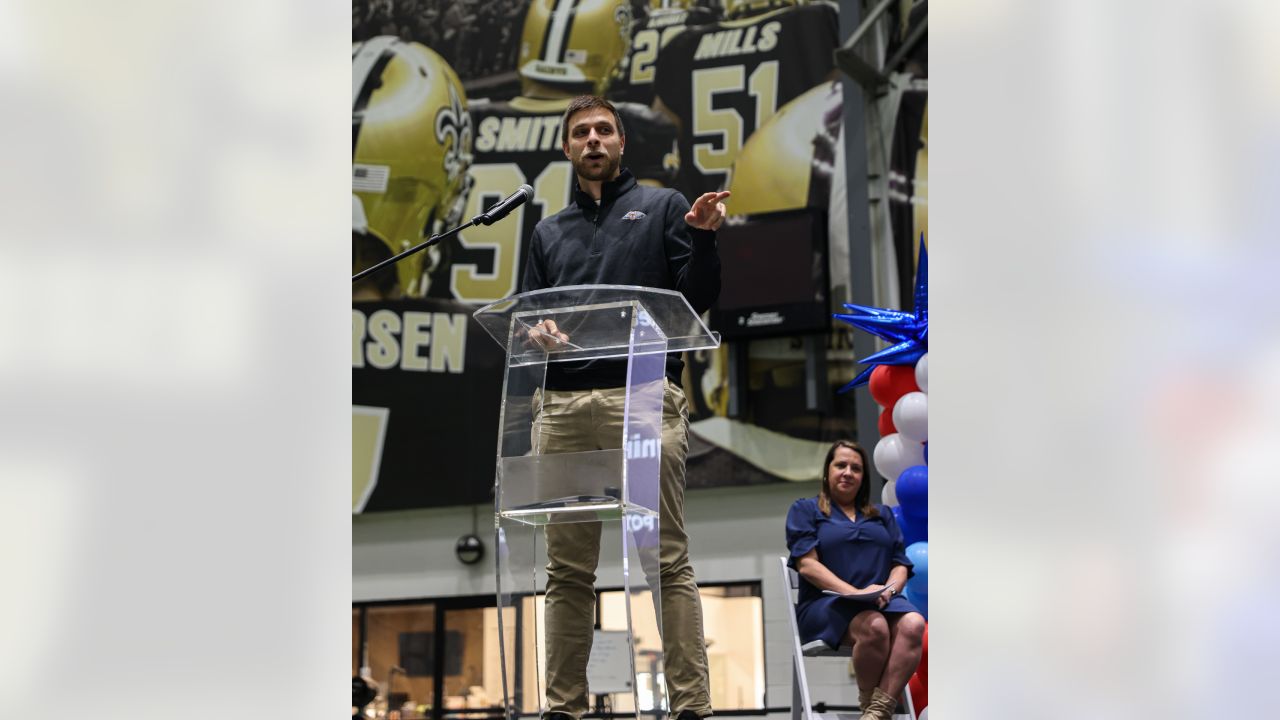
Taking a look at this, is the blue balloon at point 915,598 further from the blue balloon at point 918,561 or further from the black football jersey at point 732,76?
the black football jersey at point 732,76

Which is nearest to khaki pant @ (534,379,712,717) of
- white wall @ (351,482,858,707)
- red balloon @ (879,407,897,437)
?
red balloon @ (879,407,897,437)

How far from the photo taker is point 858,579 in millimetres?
3789

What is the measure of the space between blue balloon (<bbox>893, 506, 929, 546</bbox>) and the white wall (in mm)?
3039

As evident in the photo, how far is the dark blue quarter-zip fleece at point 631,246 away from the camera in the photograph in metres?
2.59

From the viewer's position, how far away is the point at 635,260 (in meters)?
2.62

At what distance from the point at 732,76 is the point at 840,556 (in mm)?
4529

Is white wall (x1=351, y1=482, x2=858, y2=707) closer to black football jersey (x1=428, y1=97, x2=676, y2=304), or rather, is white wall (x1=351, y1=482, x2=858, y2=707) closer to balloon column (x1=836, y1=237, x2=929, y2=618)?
black football jersey (x1=428, y1=97, x2=676, y2=304)

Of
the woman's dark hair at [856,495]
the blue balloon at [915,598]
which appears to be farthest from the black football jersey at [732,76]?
the blue balloon at [915,598]

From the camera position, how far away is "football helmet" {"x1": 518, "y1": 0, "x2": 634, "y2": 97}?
8.05m
